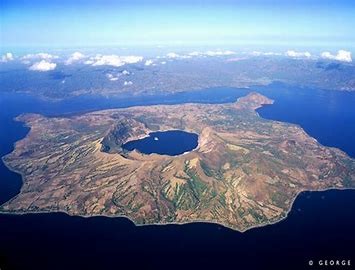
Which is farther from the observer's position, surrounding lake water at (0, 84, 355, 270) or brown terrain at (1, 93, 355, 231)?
brown terrain at (1, 93, 355, 231)

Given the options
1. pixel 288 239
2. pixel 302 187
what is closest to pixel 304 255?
pixel 288 239

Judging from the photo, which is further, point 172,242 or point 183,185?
point 183,185

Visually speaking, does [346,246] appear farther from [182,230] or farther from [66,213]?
[66,213]

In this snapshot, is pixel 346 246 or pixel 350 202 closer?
pixel 346 246

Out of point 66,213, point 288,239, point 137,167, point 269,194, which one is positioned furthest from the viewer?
point 137,167

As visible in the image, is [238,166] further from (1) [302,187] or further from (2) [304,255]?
(2) [304,255]

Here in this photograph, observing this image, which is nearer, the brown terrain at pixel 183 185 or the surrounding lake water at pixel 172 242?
the surrounding lake water at pixel 172 242

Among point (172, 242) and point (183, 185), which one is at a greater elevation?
point (183, 185)

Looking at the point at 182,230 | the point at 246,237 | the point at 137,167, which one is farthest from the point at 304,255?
the point at 137,167

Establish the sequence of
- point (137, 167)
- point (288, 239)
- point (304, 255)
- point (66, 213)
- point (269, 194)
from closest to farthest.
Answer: point (304, 255)
point (288, 239)
point (66, 213)
point (269, 194)
point (137, 167)
